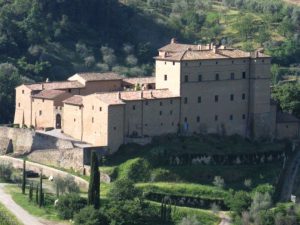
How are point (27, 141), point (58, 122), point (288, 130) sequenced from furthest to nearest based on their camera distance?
point (288, 130)
point (58, 122)
point (27, 141)

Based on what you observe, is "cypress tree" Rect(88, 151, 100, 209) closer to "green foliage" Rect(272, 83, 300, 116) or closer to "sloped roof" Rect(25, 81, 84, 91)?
"sloped roof" Rect(25, 81, 84, 91)

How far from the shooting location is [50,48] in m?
103

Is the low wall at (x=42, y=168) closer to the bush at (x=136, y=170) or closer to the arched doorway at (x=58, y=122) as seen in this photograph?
the bush at (x=136, y=170)

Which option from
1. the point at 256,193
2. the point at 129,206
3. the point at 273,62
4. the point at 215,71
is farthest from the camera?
the point at 273,62

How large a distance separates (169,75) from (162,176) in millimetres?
7624

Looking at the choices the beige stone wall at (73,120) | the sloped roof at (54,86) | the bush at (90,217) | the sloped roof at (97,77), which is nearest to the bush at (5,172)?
the beige stone wall at (73,120)

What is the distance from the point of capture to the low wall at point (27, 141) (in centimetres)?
7500

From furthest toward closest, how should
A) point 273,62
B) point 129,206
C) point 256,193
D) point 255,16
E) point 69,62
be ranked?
point 255,16, point 273,62, point 69,62, point 256,193, point 129,206

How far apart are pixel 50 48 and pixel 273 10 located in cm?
3576

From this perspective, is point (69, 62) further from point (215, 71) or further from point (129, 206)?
point (129, 206)

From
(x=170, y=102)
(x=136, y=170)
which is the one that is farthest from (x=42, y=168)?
(x=170, y=102)

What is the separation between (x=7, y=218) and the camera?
214 ft

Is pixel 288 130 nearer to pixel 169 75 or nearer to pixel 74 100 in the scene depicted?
pixel 169 75

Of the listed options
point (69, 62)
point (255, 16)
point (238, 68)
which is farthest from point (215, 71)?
point (255, 16)
